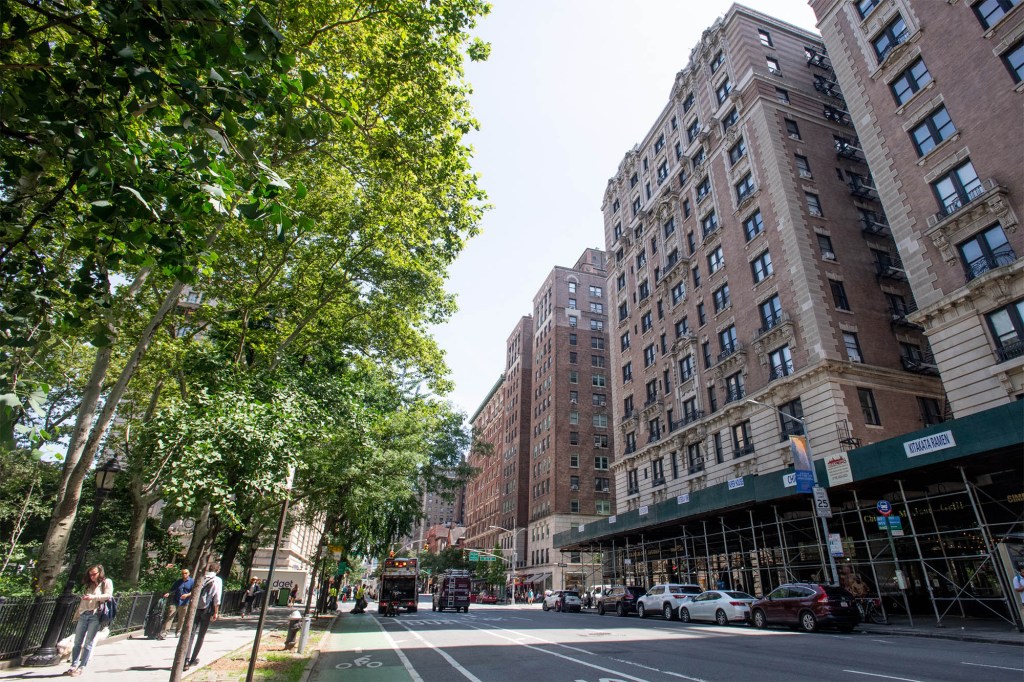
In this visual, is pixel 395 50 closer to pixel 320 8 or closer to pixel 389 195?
pixel 320 8

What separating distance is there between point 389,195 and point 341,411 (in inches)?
256

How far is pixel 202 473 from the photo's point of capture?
11234 mm

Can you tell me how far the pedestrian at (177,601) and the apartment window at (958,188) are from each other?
30005 millimetres

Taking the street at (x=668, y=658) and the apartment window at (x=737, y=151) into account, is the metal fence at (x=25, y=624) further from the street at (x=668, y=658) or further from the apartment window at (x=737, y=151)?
the apartment window at (x=737, y=151)

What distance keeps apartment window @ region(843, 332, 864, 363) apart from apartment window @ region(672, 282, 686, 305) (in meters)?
13.9

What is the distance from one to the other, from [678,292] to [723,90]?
16062 mm

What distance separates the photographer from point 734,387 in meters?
35.0

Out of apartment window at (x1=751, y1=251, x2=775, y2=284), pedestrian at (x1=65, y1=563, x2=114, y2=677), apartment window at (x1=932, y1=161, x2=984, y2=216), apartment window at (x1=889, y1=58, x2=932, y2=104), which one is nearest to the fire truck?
pedestrian at (x1=65, y1=563, x2=114, y2=677)

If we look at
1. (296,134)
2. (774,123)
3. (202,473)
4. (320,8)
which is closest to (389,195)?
(320,8)

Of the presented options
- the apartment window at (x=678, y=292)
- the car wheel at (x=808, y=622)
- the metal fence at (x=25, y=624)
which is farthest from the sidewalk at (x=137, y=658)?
the apartment window at (x=678, y=292)

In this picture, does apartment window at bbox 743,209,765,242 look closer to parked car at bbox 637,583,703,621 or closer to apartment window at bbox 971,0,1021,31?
apartment window at bbox 971,0,1021,31

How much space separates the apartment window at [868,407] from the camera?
27719 millimetres

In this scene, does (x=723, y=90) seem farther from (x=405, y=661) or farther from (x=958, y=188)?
(x=405, y=661)

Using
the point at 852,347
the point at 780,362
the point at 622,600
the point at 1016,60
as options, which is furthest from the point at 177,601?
the point at 1016,60
